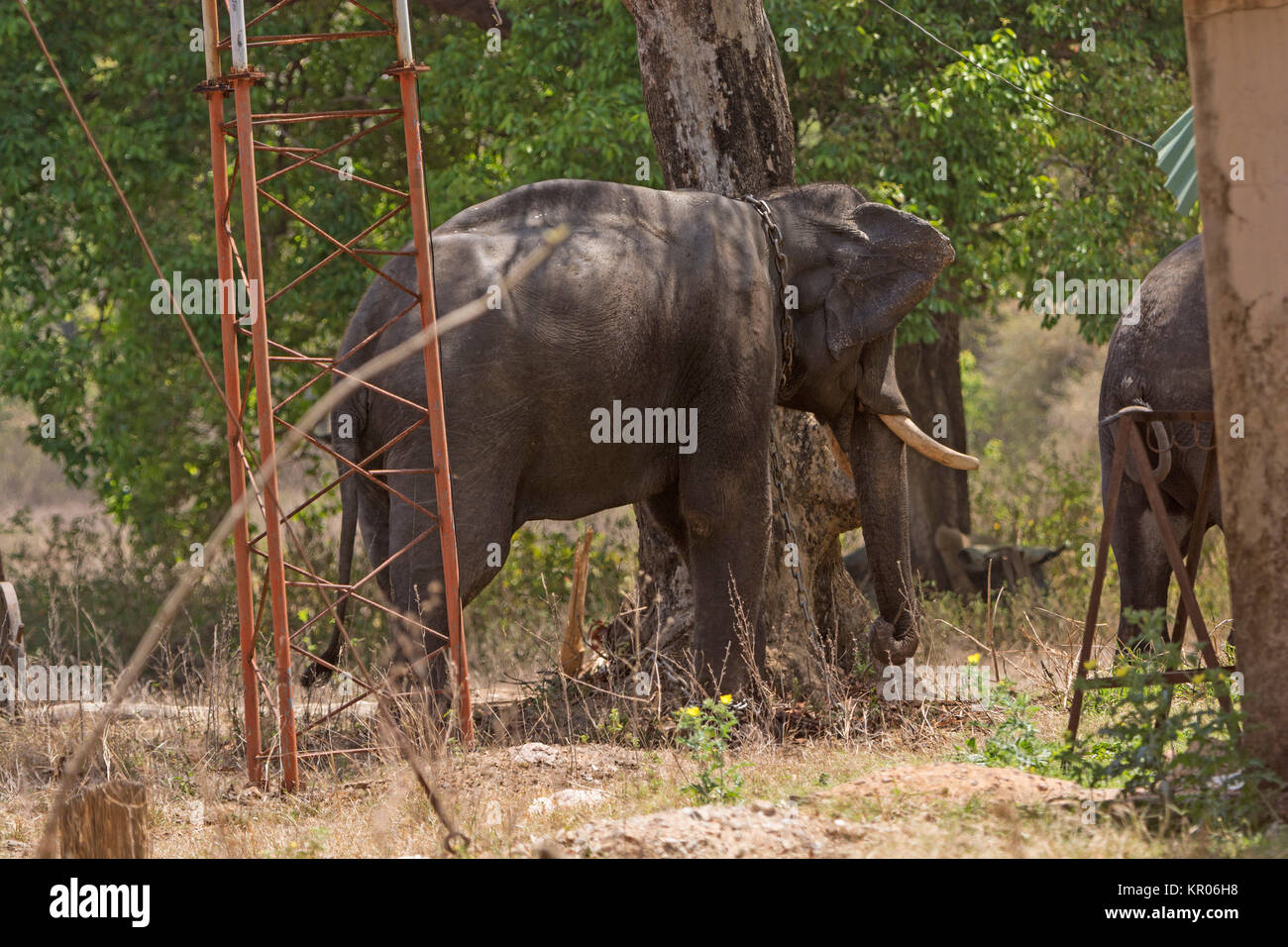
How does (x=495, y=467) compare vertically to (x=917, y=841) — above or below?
above

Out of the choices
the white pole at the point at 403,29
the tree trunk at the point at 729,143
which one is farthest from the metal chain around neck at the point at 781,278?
the white pole at the point at 403,29

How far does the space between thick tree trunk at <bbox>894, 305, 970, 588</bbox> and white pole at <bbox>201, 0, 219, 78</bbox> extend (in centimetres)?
875

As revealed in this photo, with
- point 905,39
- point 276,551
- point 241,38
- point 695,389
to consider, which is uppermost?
point 905,39

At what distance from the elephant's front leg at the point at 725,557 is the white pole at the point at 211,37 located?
3190mm

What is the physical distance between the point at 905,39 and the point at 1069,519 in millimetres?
5682

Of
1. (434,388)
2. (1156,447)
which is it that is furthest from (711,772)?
(1156,447)

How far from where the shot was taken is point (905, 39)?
13273 millimetres

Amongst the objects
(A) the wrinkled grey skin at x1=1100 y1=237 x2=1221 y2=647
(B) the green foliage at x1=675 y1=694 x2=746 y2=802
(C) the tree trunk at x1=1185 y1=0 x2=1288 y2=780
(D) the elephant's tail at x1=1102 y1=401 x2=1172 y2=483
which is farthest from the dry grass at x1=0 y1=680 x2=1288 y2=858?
(D) the elephant's tail at x1=1102 y1=401 x2=1172 y2=483

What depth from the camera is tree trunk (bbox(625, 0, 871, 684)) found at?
9.86 meters

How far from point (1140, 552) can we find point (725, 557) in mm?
2507

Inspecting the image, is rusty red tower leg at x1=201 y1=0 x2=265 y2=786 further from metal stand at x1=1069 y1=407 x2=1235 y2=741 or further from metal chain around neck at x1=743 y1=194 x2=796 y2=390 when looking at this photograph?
metal stand at x1=1069 y1=407 x2=1235 y2=741

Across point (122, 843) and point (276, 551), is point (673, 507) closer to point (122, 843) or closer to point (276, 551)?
point (276, 551)
